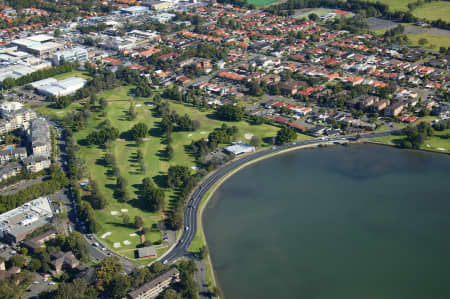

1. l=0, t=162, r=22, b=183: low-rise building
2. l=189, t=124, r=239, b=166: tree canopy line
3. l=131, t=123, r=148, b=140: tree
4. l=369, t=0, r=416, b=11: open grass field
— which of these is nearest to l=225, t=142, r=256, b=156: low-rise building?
l=189, t=124, r=239, b=166: tree canopy line

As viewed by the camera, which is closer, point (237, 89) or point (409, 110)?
point (409, 110)

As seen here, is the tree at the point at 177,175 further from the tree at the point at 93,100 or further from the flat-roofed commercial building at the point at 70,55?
the flat-roofed commercial building at the point at 70,55

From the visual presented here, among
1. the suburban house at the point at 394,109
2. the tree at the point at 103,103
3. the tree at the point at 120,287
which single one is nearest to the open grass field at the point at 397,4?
the suburban house at the point at 394,109

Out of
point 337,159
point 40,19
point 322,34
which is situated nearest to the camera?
point 337,159

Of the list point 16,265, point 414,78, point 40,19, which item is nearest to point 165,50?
point 40,19

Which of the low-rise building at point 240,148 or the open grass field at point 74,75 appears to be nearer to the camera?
the low-rise building at point 240,148

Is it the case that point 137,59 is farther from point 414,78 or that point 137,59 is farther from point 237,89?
point 414,78
